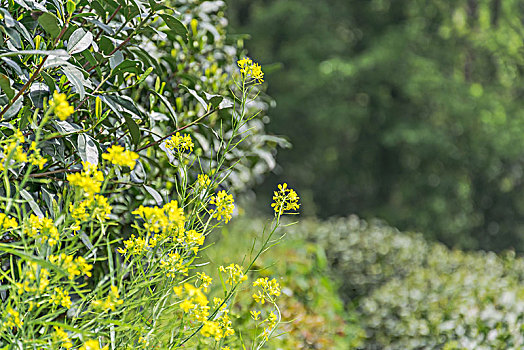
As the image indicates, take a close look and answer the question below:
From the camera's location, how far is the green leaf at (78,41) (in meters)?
1.30

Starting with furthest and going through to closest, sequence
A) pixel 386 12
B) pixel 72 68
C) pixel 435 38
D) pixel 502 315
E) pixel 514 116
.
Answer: pixel 386 12 < pixel 435 38 < pixel 514 116 < pixel 502 315 < pixel 72 68

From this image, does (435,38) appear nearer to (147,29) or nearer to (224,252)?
(224,252)

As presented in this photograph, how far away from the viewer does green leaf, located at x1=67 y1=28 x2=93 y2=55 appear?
4.25 ft

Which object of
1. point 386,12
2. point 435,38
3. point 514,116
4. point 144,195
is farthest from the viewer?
point 386,12

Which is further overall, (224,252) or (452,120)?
(452,120)

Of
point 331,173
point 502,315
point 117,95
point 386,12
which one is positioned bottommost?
point 331,173

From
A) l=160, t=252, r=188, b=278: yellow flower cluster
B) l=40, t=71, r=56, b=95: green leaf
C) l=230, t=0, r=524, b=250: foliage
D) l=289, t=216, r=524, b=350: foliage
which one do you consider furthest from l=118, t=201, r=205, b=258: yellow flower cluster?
l=230, t=0, r=524, b=250: foliage

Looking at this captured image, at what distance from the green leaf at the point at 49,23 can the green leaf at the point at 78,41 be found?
39 millimetres

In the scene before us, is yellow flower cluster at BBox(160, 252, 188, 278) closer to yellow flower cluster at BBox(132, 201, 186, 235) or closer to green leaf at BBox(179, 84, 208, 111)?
yellow flower cluster at BBox(132, 201, 186, 235)

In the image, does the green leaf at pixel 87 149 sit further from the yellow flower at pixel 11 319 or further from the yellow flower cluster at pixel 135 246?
the yellow flower at pixel 11 319

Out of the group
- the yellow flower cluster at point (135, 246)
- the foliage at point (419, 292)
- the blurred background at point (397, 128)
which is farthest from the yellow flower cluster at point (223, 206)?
the blurred background at point (397, 128)

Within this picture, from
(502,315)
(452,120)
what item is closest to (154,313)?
(502,315)

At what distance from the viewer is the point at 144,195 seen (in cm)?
183

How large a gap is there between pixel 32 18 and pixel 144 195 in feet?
2.19
